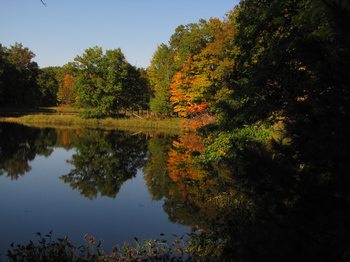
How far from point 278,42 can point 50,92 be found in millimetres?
80476

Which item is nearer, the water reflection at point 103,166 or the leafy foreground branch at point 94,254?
the leafy foreground branch at point 94,254

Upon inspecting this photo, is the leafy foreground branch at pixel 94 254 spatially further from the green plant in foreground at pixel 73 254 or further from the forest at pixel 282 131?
the forest at pixel 282 131

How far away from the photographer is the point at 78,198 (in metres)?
10.6

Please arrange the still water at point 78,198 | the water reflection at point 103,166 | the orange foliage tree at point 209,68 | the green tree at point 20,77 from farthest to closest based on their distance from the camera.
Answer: the green tree at point 20,77, the orange foliage tree at point 209,68, the water reflection at point 103,166, the still water at point 78,198

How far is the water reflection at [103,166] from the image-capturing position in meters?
12.1

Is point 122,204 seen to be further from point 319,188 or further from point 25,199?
point 319,188

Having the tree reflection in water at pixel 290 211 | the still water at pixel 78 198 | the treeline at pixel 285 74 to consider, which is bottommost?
the still water at pixel 78 198

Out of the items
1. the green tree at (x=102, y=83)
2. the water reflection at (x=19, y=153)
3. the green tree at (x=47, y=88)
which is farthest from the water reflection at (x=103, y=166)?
the green tree at (x=47, y=88)

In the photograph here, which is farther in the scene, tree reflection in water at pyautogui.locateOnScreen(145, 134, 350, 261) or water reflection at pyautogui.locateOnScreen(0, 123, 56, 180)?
water reflection at pyautogui.locateOnScreen(0, 123, 56, 180)

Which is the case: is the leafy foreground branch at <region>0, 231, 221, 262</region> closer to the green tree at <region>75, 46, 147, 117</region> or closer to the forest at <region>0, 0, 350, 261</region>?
the forest at <region>0, 0, 350, 261</region>

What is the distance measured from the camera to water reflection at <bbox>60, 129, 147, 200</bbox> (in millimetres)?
12107

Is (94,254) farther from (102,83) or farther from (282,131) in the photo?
(102,83)

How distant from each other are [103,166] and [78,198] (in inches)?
205

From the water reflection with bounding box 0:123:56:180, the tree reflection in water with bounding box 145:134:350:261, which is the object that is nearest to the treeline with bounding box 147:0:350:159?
the tree reflection in water with bounding box 145:134:350:261
